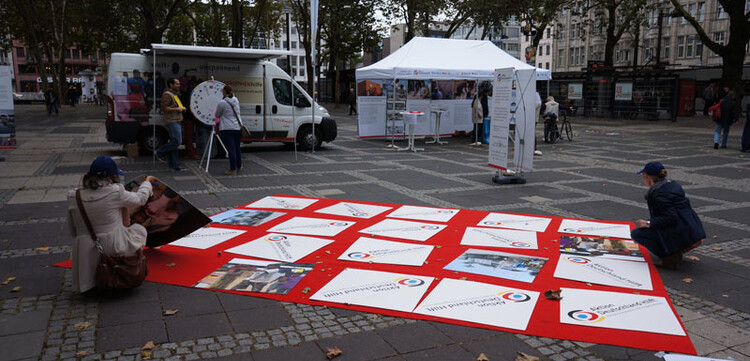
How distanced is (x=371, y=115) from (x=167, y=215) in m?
13.8

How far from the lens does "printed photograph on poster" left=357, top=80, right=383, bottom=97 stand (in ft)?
61.1

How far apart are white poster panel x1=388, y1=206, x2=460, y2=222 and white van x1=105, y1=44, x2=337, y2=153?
5.95 m

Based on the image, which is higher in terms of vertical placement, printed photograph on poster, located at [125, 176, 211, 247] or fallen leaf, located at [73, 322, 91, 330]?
printed photograph on poster, located at [125, 176, 211, 247]

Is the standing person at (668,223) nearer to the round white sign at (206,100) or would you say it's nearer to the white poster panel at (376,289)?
the white poster panel at (376,289)

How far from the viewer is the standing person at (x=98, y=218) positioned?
14.3 ft

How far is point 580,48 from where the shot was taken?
249 ft

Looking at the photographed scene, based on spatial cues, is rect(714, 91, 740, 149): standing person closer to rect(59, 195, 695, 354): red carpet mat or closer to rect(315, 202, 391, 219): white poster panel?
rect(59, 195, 695, 354): red carpet mat

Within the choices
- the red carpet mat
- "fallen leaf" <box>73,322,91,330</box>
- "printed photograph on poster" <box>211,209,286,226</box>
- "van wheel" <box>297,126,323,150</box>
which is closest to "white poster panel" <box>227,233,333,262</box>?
the red carpet mat

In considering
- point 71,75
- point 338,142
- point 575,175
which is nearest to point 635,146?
point 575,175

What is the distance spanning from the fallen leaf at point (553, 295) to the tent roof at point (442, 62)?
12.6 m

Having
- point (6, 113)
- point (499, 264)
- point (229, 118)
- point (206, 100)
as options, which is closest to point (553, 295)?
point (499, 264)

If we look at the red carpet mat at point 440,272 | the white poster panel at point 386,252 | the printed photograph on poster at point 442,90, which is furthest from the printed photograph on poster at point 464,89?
the white poster panel at point 386,252

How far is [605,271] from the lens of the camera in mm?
5301

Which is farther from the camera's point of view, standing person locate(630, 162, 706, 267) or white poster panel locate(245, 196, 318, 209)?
white poster panel locate(245, 196, 318, 209)
